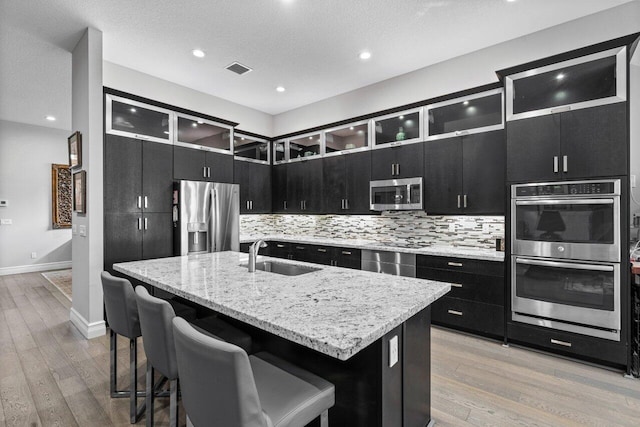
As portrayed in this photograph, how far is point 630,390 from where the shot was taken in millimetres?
2330

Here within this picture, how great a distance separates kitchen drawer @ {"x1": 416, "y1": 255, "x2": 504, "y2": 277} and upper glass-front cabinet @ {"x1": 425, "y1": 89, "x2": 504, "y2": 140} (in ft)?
4.83

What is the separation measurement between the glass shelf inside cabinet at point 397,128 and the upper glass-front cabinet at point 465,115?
18cm

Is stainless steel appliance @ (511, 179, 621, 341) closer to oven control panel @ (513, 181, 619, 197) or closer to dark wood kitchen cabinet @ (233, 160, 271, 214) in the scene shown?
oven control panel @ (513, 181, 619, 197)

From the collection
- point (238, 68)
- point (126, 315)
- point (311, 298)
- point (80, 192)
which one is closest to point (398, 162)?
point (238, 68)

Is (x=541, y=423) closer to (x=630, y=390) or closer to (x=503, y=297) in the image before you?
(x=630, y=390)

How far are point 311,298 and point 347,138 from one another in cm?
364

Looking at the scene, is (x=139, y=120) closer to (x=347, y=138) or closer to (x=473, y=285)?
(x=347, y=138)

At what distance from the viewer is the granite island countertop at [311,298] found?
3.75ft

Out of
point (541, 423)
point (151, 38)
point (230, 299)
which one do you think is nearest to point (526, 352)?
point (541, 423)

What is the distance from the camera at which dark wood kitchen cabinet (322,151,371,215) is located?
4.54 m

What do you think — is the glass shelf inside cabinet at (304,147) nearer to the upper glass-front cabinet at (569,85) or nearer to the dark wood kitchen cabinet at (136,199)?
the dark wood kitchen cabinet at (136,199)

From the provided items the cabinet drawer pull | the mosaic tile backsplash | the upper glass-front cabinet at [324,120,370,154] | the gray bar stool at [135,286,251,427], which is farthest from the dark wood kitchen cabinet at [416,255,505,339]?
the gray bar stool at [135,286,251,427]

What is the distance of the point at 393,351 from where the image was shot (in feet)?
4.73

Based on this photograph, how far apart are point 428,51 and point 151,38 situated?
3.24 m
